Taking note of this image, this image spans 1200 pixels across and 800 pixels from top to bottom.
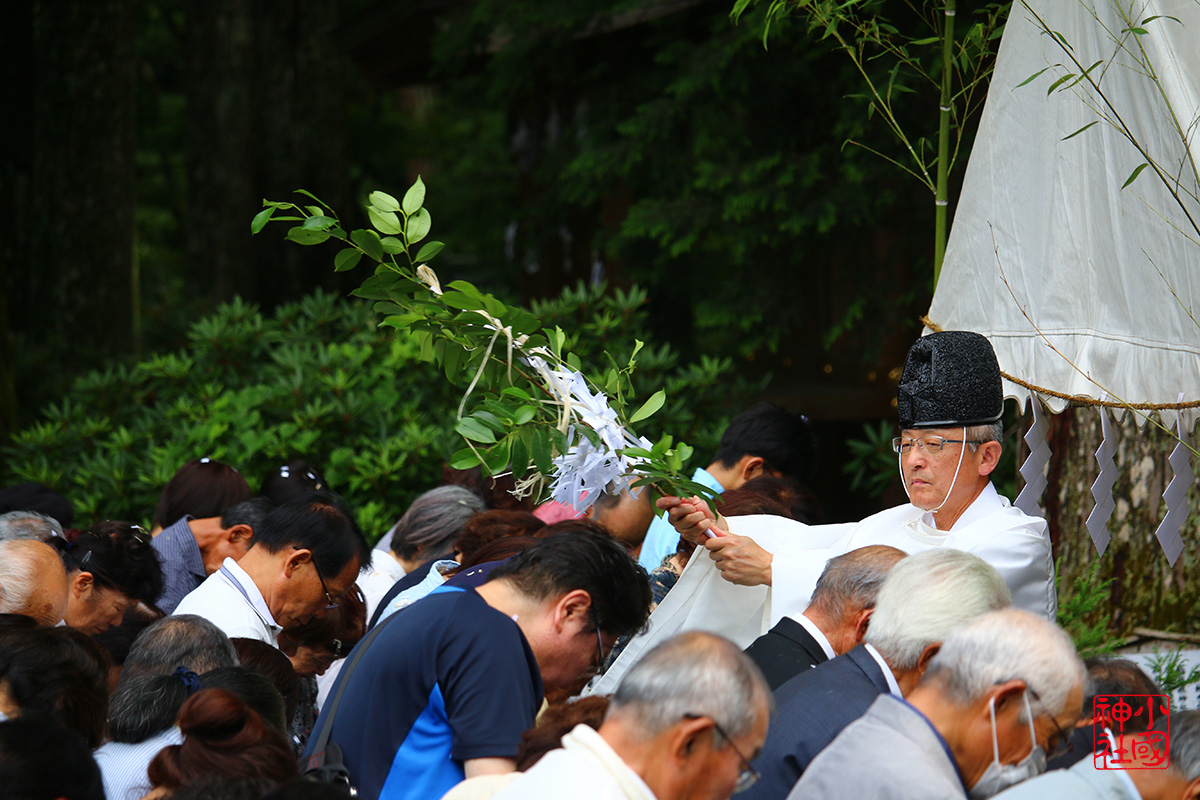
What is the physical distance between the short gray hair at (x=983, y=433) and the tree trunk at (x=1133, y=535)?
5.71 ft

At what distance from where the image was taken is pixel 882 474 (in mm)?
6641

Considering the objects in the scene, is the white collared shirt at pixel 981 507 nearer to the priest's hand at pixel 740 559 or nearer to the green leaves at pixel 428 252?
the priest's hand at pixel 740 559

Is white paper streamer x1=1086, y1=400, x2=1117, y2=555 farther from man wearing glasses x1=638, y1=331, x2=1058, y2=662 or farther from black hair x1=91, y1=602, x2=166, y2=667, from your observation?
black hair x1=91, y1=602, x2=166, y2=667

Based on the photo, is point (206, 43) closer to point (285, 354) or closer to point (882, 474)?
point (285, 354)

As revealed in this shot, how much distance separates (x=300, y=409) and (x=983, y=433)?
4905mm

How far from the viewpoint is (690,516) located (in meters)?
3.13

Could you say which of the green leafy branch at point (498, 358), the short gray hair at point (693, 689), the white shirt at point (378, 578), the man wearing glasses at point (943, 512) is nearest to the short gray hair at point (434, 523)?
the white shirt at point (378, 578)

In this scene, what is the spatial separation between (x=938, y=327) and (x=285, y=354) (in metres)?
5.00

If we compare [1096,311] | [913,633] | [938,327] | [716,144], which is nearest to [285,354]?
[716,144]

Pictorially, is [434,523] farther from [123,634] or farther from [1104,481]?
[1104,481]

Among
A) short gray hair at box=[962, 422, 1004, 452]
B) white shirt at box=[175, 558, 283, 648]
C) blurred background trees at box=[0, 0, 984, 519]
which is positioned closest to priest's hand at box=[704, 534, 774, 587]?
short gray hair at box=[962, 422, 1004, 452]

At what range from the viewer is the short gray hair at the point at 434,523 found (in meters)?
4.43

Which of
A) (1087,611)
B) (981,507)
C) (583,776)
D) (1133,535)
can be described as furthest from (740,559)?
(1133,535)

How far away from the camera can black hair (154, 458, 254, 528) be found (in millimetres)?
4805
